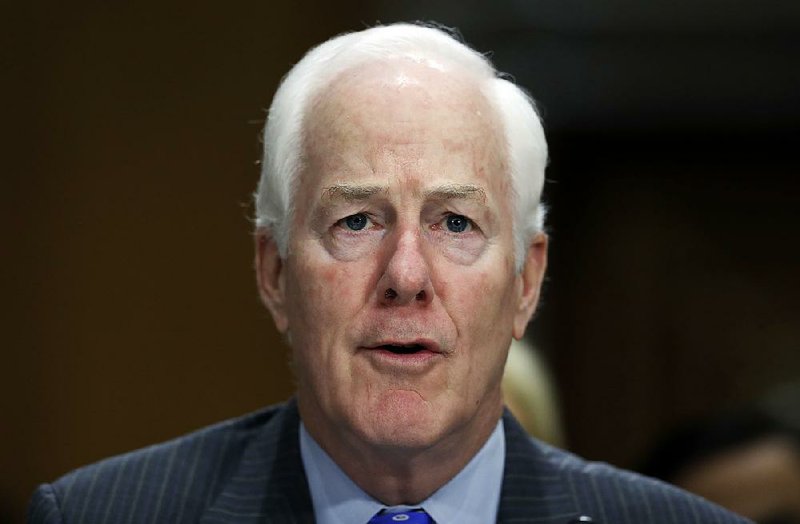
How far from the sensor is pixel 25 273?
4938 mm

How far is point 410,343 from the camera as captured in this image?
232 centimetres

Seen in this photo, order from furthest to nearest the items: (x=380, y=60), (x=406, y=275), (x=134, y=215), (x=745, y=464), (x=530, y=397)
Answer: (x=134, y=215)
(x=745, y=464)
(x=530, y=397)
(x=380, y=60)
(x=406, y=275)

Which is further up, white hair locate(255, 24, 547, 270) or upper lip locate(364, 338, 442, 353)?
white hair locate(255, 24, 547, 270)

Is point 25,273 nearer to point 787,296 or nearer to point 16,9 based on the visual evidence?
point 16,9

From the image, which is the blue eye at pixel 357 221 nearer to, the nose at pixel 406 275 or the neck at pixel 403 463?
the nose at pixel 406 275

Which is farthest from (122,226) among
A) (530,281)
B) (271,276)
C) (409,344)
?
(409,344)

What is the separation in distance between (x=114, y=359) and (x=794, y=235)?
128 inches

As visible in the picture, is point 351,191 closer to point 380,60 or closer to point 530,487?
point 380,60

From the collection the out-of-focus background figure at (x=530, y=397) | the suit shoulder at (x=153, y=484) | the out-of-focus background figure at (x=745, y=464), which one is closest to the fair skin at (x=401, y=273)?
the suit shoulder at (x=153, y=484)

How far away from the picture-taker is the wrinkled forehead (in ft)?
7.84

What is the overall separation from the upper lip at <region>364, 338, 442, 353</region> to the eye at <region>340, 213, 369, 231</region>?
0.65ft

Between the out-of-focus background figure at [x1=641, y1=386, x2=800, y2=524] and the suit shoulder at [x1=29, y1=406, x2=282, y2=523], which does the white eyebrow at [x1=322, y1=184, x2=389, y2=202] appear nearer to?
the suit shoulder at [x1=29, y1=406, x2=282, y2=523]

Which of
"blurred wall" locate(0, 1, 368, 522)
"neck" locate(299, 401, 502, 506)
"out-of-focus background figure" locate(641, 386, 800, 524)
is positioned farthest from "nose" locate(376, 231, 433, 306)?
"blurred wall" locate(0, 1, 368, 522)

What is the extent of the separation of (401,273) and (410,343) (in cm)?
12
